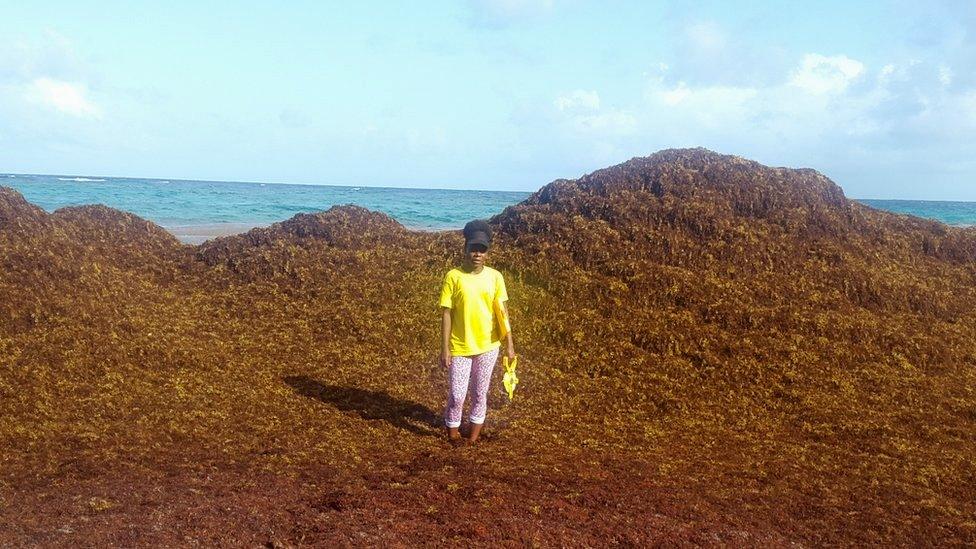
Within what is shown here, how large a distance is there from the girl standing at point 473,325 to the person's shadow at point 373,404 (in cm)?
50

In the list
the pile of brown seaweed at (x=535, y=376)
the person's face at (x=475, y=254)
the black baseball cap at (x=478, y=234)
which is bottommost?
the pile of brown seaweed at (x=535, y=376)

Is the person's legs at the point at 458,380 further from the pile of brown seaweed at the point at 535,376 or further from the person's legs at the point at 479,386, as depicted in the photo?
the pile of brown seaweed at the point at 535,376

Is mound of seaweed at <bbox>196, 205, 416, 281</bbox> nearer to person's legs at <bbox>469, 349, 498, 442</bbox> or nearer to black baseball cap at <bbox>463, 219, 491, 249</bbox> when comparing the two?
person's legs at <bbox>469, 349, 498, 442</bbox>

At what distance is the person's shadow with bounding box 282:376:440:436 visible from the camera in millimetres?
6504

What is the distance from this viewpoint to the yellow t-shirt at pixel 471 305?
5816 millimetres

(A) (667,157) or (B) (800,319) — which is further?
(A) (667,157)

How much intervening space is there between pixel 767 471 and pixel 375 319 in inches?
200

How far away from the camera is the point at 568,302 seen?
9289 mm

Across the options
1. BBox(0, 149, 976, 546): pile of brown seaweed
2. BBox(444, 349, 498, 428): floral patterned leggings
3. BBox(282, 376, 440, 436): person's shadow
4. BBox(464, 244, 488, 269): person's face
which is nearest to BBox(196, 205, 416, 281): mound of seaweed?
BBox(0, 149, 976, 546): pile of brown seaweed

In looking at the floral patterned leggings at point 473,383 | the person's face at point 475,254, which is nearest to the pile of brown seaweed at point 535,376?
the floral patterned leggings at point 473,383

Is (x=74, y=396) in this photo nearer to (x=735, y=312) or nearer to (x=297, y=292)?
(x=297, y=292)

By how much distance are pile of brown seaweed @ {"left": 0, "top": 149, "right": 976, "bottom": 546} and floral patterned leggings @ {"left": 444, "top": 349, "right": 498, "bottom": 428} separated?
0.96 feet

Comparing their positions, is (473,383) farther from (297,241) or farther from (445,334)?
(297,241)

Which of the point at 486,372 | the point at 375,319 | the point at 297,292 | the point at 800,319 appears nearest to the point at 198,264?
the point at 297,292
